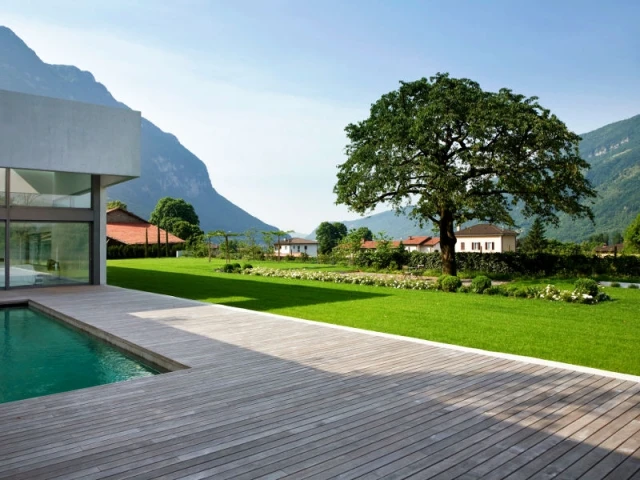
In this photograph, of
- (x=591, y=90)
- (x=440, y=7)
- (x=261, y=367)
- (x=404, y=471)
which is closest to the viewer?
(x=404, y=471)

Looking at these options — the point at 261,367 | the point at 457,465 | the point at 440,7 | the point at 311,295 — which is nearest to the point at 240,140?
the point at 440,7

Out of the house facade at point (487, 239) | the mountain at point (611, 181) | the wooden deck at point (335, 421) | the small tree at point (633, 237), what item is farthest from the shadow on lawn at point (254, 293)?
the small tree at point (633, 237)

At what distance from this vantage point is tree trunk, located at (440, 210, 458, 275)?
1959 cm

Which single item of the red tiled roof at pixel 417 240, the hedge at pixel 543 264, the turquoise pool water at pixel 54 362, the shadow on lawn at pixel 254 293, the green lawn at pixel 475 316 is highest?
the red tiled roof at pixel 417 240

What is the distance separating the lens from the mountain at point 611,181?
335 ft

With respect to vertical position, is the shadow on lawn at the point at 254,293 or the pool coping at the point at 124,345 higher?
the shadow on lawn at the point at 254,293

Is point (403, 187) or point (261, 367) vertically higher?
point (403, 187)

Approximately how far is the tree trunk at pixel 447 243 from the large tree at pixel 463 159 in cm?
4

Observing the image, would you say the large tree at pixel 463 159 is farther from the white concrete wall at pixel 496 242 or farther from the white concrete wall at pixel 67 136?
the white concrete wall at pixel 496 242

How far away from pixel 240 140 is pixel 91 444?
3212 cm

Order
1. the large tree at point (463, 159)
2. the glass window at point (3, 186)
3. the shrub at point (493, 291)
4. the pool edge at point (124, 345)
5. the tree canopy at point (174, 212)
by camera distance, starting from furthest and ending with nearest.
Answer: the tree canopy at point (174, 212) → the large tree at point (463, 159) → the shrub at point (493, 291) → the glass window at point (3, 186) → the pool edge at point (124, 345)

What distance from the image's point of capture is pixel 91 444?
3.36m

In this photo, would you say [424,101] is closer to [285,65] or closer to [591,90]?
[285,65]

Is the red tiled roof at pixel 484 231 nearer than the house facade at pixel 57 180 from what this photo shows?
No
